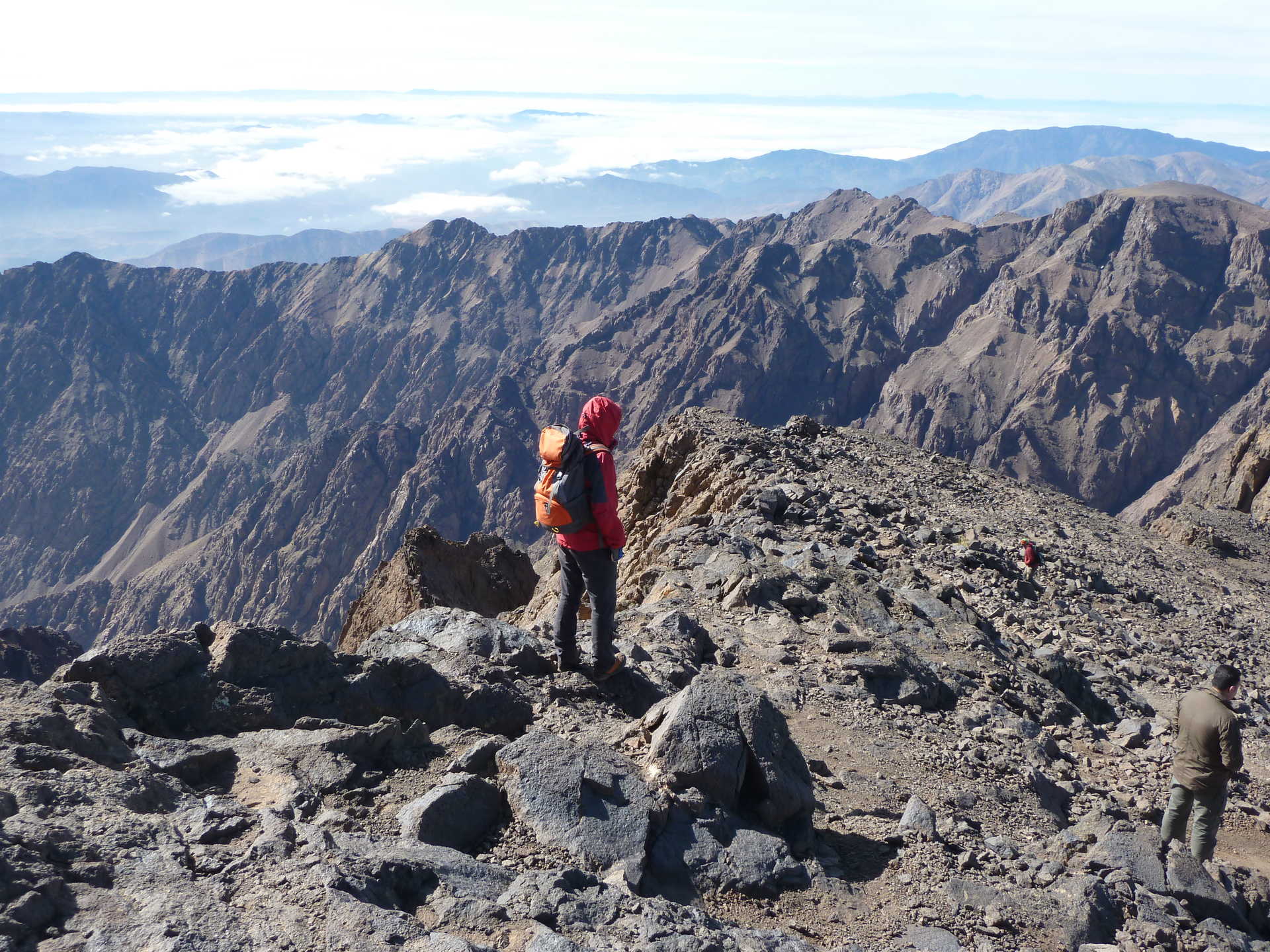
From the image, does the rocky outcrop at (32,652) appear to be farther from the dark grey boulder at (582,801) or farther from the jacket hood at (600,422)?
the dark grey boulder at (582,801)

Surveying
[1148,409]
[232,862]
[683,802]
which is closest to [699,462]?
[683,802]

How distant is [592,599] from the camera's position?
9.01m

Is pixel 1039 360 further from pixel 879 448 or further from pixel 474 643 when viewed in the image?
pixel 474 643

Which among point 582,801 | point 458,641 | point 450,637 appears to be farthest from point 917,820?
point 450,637

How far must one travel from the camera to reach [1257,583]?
27.8 metres

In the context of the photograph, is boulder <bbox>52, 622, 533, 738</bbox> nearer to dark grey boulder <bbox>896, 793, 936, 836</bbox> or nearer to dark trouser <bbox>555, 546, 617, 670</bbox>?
dark trouser <bbox>555, 546, 617, 670</bbox>

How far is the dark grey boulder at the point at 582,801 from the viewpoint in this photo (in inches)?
239

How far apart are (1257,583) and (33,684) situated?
105ft

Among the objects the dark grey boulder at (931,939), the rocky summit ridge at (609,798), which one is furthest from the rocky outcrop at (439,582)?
the dark grey boulder at (931,939)

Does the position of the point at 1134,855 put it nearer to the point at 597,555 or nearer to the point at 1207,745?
the point at 1207,745

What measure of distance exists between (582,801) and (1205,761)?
622cm

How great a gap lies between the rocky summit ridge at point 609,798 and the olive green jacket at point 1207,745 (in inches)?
36.1

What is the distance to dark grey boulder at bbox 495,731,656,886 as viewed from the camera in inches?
239

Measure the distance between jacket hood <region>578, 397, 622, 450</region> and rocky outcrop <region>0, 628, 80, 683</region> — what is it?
66.7 metres
